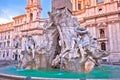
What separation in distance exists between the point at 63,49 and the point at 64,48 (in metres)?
0.09

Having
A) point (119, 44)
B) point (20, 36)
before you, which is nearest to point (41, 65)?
point (119, 44)

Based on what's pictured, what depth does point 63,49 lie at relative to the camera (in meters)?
8.81

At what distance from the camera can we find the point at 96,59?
8602 millimetres

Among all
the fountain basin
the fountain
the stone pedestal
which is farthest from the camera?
the stone pedestal

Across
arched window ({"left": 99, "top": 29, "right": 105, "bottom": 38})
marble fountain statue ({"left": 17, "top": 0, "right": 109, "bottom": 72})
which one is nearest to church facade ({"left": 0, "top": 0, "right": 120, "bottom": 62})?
arched window ({"left": 99, "top": 29, "right": 105, "bottom": 38})

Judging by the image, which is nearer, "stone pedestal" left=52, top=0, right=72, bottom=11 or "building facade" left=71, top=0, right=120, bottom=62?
"stone pedestal" left=52, top=0, right=72, bottom=11

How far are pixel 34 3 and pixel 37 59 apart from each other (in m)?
30.4

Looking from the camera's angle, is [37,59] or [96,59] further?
[37,59]

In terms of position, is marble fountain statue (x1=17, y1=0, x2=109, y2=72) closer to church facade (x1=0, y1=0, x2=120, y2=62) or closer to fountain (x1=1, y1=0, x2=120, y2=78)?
fountain (x1=1, y1=0, x2=120, y2=78)

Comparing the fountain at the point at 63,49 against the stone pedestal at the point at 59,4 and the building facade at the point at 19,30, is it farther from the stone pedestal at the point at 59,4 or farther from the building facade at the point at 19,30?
the building facade at the point at 19,30

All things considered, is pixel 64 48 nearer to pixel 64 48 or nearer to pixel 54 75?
pixel 64 48

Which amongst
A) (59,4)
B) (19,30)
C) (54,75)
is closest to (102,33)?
(59,4)

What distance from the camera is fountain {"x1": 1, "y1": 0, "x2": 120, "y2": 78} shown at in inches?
307

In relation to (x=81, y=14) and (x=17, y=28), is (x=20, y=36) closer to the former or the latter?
(x=17, y=28)
